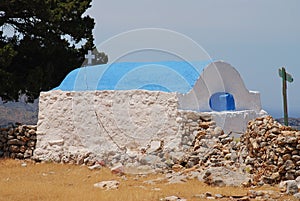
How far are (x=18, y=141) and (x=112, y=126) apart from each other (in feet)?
12.7

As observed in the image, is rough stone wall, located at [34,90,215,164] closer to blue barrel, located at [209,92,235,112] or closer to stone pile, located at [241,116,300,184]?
blue barrel, located at [209,92,235,112]

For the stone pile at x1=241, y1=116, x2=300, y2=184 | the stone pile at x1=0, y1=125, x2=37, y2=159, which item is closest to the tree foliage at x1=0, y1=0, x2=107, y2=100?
the stone pile at x1=0, y1=125, x2=37, y2=159

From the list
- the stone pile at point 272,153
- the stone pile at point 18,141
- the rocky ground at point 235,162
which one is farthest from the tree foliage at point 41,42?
the stone pile at point 272,153

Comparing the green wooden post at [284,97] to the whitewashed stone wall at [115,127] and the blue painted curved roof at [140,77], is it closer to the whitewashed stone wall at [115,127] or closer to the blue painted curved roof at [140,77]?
the whitewashed stone wall at [115,127]

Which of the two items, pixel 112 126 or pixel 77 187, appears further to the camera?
pixel 112 126

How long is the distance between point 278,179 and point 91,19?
13.8 m

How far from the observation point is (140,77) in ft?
55.7

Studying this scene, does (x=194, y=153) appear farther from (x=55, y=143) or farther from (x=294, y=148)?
(x=55, y=143)

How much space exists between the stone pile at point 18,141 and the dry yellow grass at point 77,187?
5.11 feet

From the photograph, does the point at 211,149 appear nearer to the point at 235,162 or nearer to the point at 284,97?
the point at 235,162

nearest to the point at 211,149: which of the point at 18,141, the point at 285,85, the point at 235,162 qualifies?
the point at 235,162

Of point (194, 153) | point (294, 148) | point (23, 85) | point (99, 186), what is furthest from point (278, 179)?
point (23, 85)

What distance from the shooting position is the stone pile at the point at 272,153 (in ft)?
39.8

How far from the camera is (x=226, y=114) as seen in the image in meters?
16.2
